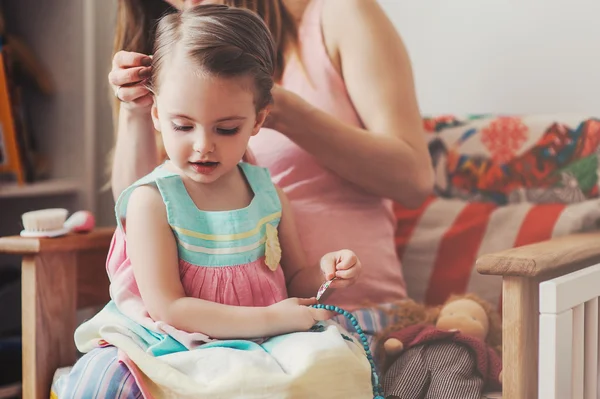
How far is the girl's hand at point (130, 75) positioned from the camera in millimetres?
1015

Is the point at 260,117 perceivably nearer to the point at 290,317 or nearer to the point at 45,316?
the point at 290,317

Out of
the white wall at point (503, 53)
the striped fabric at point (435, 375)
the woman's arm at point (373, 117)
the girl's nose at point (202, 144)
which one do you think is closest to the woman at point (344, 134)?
the woman's arm at point (373, 117)

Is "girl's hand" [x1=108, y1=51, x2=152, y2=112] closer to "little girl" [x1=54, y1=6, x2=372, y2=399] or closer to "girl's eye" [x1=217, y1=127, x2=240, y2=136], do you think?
"little girl" [x1=54, y1=6, x2=372, y2=399]

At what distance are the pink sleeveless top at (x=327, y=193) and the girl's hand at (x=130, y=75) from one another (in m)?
0.30

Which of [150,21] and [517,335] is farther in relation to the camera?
[150,21]

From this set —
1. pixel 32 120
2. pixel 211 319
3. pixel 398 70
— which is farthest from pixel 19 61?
pixel 211 319

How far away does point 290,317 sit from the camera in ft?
3.25

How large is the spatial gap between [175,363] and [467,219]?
2.50ft

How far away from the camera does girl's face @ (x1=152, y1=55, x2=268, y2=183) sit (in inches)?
38.0

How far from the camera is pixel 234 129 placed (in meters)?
1.00

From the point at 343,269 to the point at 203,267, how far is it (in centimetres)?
19

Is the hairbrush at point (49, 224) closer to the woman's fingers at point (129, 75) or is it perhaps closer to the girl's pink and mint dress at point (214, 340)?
the girl's pink and mint dress at point (214, 340)

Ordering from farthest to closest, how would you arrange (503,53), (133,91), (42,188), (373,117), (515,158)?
(42,188)
(503,53)
(515,158)
(373,117)
(133,91)

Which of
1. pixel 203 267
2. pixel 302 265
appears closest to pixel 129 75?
pixel 203 267
